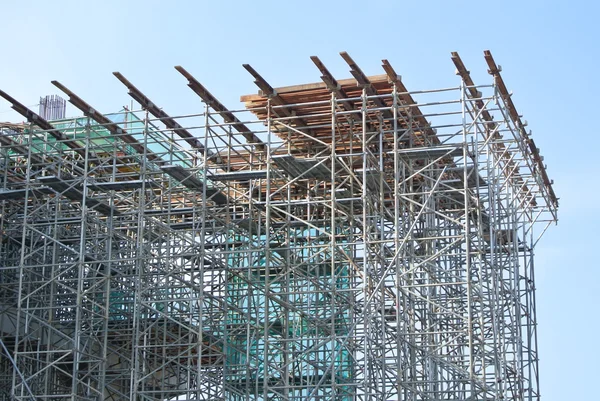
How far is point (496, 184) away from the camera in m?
29.2

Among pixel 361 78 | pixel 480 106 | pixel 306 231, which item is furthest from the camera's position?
pixel 306 231

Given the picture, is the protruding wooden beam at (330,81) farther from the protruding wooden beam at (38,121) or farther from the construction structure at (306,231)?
the protruding wooden beam at (38,121)

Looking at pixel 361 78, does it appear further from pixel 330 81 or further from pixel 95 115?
pixel 95 115

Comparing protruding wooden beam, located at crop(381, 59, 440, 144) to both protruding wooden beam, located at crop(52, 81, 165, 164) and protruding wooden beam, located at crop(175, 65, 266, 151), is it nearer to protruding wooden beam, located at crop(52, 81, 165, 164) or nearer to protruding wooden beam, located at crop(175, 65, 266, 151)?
protruding wooden beam, located at crop(175, 65, 266, 151)

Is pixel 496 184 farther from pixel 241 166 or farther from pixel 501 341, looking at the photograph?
pixel 241 166

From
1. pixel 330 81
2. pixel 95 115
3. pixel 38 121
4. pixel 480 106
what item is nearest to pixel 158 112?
pixel 95 115

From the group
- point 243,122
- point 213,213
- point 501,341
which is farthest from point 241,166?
point 501,341

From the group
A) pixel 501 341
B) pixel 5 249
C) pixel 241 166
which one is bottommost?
pixel 501 341

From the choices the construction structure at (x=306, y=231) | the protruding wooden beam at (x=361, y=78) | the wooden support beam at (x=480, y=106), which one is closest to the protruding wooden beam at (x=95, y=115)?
the construction structure at (x=306, y=231)

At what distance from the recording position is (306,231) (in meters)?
38.0

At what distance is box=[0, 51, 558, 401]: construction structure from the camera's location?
26.9m

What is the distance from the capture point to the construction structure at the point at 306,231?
26.9 meters

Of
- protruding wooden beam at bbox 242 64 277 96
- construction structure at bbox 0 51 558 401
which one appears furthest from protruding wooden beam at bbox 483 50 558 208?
protruding wooden beam at bbox 242 64 277 96

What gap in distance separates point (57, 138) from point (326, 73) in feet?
28.0
